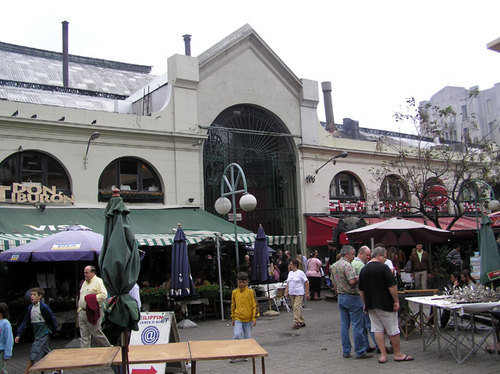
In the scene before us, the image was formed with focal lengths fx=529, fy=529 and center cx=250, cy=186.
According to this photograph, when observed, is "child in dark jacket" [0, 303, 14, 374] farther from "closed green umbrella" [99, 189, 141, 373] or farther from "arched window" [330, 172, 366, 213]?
"arched window" [330, 172, 366, 213]

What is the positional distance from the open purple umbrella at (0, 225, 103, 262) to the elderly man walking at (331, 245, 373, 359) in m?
5.47

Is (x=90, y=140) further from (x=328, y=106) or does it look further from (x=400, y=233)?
(x=328, y=106)

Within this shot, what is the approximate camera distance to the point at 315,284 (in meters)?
19.0

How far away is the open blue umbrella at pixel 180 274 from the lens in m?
13.6

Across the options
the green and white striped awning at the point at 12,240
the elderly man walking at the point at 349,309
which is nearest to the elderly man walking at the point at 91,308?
the elderly man walking at the point at 349,309

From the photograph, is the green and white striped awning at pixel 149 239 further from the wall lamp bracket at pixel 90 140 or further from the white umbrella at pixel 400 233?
the white umbrella at pixel 400 233

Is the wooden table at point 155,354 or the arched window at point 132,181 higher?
the arched window at point 132,181

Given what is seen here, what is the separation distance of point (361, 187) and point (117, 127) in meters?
12.7

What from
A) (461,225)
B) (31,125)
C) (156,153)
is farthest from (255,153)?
(461,225)

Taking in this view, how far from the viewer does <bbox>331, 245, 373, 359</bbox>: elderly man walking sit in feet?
29.0

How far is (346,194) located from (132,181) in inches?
433

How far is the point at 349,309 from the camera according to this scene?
9.08 m

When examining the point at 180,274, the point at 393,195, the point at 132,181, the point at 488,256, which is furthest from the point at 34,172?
the point at 393,195

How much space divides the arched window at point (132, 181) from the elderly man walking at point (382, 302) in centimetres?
1191
